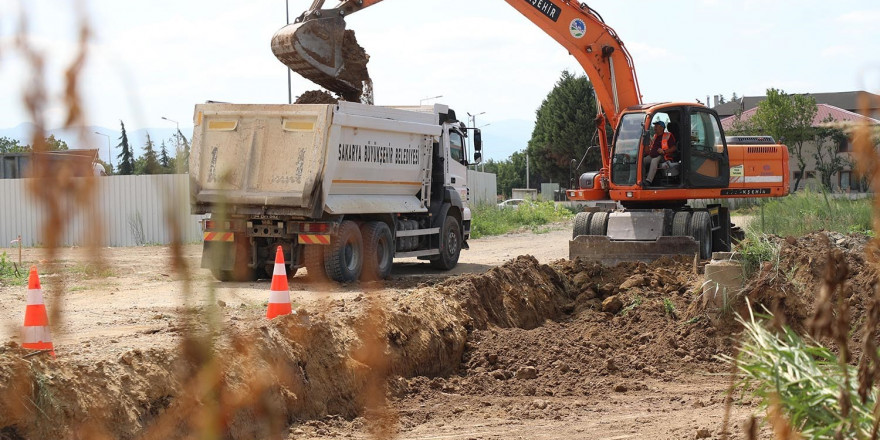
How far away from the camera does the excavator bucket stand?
14.8 metres

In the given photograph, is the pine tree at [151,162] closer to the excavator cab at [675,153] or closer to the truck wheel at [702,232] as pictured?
the truck wheel at [702,232]

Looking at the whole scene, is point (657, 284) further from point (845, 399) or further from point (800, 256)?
point (845, 399)

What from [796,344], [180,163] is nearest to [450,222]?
[796,344]

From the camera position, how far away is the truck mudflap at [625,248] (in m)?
13.6

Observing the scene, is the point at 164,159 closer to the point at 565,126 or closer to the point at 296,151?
the point at 296,151

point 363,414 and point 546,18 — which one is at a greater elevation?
point 546,18

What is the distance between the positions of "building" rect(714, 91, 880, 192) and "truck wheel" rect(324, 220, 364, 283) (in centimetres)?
680

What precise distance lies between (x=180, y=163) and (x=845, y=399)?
1.43m

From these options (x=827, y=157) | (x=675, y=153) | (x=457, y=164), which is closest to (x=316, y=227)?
(x=457, y=164)

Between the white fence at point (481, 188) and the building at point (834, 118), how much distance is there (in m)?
9.58

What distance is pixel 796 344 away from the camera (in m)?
2.54

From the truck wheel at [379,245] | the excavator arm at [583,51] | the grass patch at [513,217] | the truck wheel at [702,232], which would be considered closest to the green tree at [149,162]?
the truck wheel at [379,245]

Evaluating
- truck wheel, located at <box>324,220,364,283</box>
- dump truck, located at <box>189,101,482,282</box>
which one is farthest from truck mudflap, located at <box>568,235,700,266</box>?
truck wheel, located at <box>324,220,364,283</box>

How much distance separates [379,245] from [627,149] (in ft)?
14.0
